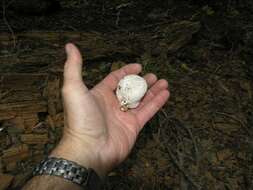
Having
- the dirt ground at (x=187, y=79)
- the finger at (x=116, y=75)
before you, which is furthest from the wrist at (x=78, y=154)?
the dirt ground at (x=187, y=79)

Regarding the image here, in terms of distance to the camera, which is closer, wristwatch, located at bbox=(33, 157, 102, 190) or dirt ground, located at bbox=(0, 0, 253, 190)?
wristwatch, located at bbox=(33, 157, 102, 190)

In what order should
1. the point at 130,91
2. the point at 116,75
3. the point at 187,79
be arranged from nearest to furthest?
the point at 130,91
the point at 116,75
the point at 187,79

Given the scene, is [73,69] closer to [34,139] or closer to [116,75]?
[116,75]

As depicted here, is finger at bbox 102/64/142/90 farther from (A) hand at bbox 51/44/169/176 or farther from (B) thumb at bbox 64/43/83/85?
(B) thumb at bbox 64/43/83/85

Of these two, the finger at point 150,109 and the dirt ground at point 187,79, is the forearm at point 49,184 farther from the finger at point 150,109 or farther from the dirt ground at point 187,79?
the dirt ground at point 187,79

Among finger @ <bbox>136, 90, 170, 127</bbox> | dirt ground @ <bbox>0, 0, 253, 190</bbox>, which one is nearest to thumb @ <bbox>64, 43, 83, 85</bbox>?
finger @ <bbox>136, 90, 170, 127</bbox>

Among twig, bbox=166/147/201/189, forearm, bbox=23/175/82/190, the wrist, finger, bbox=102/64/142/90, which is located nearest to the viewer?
forearm, bbox=23/175/82/190

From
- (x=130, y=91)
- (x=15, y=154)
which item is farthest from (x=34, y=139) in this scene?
(x=130, y=91)

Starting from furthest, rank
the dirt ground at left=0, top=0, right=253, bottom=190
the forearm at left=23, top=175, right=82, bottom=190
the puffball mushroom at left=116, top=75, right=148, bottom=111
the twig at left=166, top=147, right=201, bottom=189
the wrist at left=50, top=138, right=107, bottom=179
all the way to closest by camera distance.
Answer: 1. the dirt ground at left=0, top=0, right=253, bottom=190
2. the twig at left=166, top=147, right=201, bottom=189
3. the puffball mushroom at left=116, top=75, right=148, bottom=111
4. the wrist at left=50, top=138, right=107, bottom=179
5. the forearm at left=23, top=175, right=82, bottom=190
